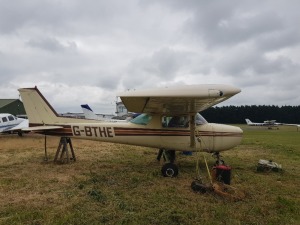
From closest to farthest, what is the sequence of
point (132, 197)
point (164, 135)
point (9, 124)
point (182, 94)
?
point (132, 197)
point (182, 94)
point (164, 135)
point (9, 124)

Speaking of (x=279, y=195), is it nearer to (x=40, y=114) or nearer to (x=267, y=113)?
(x=40, y=114)

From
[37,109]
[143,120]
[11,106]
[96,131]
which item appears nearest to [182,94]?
[143,120]

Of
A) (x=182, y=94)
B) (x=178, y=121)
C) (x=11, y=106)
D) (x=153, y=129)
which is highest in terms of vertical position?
(x=11, y=106)

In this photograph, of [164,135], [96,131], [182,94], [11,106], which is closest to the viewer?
[182,94]

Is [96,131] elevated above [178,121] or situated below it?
below

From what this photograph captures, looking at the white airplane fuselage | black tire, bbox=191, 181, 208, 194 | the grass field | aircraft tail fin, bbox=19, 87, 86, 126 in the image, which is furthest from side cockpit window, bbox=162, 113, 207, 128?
aircraft tail fin, bbox=19, 87, 86, 126

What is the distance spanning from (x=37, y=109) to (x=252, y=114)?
9395cm

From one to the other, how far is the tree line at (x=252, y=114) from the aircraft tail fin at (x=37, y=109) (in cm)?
8726

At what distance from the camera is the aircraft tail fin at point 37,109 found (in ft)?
34.8

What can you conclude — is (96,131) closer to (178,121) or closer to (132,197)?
(178,121)

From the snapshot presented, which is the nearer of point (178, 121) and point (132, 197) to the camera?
point (132, 197)

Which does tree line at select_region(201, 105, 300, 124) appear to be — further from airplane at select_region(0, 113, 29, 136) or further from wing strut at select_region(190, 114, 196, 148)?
wing strut at select_region(190, 114, 196, 148)

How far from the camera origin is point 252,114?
9656 centimetres

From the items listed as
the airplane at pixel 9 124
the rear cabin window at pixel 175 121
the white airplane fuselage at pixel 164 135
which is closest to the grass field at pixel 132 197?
the white airplane fuselage at pixel 164 135
